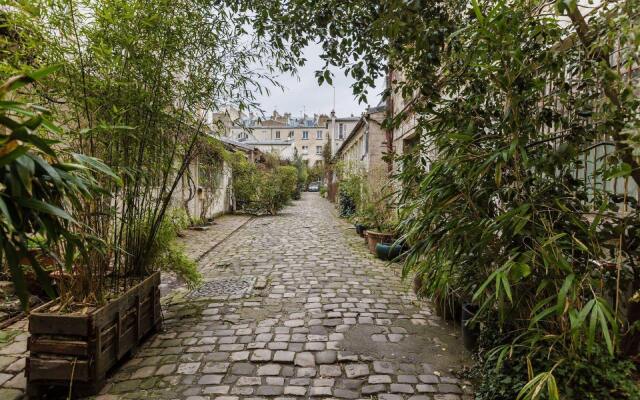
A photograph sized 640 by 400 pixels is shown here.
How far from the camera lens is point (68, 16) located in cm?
275

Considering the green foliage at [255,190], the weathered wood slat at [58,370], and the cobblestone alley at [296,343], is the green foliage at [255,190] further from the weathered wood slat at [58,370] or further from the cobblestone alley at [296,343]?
the weathered wood slat at [58,370]

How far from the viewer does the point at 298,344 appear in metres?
A: 3.64

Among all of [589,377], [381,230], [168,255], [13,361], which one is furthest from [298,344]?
[381,230]

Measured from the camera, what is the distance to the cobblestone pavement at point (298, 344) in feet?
9.50

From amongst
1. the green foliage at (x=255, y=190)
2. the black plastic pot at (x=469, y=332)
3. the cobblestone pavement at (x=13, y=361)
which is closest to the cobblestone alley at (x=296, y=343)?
the black plastic pot at (x=469, y=332)

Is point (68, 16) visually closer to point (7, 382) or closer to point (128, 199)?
point (128, 199)

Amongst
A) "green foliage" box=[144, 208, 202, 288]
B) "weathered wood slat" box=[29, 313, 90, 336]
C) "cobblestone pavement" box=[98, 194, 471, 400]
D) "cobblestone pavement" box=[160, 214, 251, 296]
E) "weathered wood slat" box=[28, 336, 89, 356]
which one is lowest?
"cobblestone pavement" box=[98, 194, 471, 400]

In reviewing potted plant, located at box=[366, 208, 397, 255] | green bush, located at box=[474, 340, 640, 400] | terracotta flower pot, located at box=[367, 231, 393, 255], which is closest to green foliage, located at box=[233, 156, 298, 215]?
potted plant, located at box=[366, 208, 397, 255]

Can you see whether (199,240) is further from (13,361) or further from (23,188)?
(23,188)

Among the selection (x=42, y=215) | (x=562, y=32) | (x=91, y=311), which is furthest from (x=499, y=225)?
(x=91, y=311)

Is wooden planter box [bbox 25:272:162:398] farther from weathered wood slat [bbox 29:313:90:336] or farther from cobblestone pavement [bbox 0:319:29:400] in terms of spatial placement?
cobblestone pavement [bbox 0:319:29:400]

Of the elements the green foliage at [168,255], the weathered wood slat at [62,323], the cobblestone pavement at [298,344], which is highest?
the green foliage at [168,255]

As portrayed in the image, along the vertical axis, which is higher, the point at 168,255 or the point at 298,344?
the point at 168,255

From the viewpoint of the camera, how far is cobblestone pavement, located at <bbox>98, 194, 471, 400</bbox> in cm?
290
